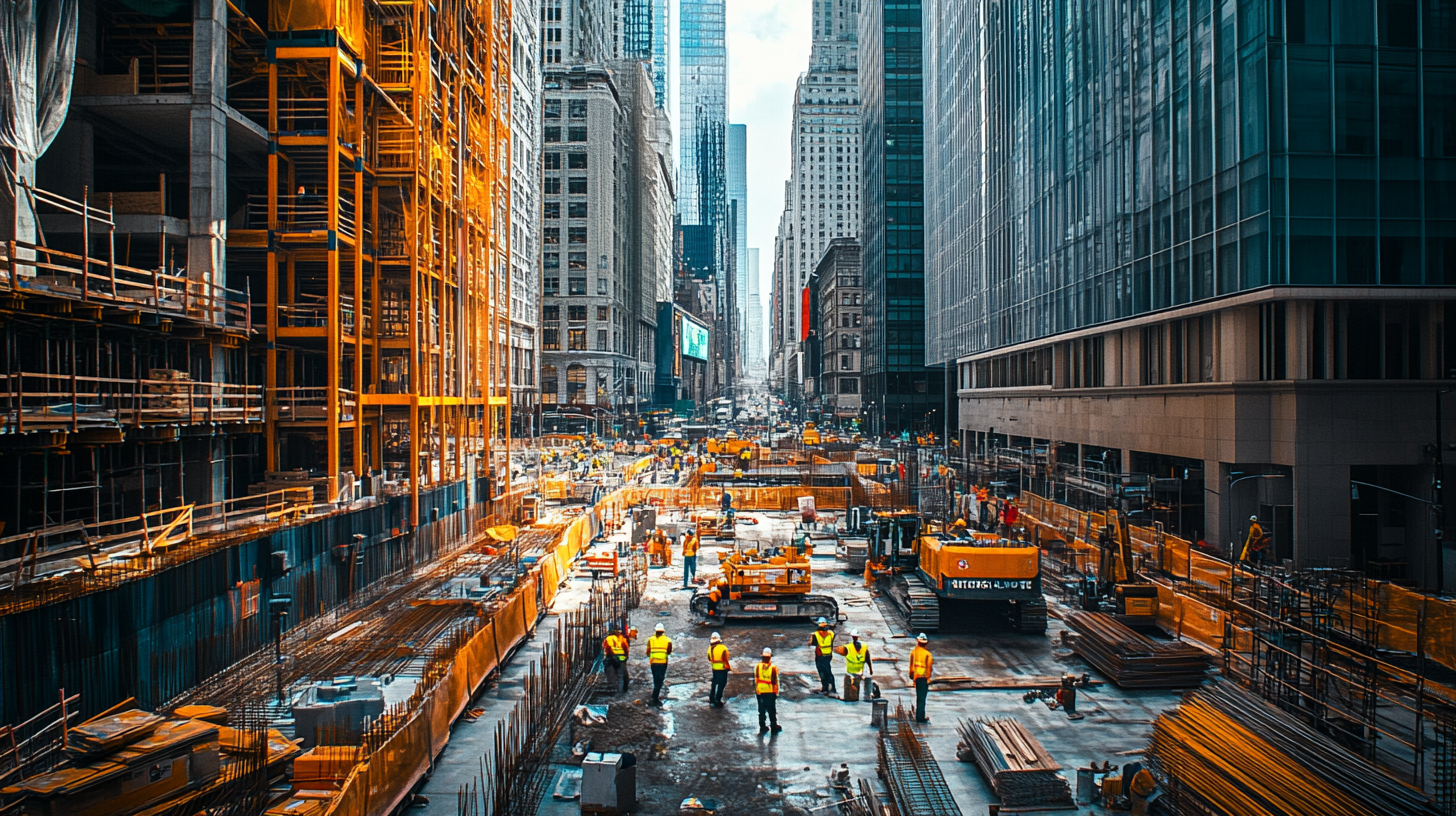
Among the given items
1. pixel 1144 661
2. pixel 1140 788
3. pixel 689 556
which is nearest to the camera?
pixel 1140 788

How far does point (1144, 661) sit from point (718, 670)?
811 cm

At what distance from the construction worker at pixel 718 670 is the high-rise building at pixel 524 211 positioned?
6128cm

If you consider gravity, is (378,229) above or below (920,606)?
above

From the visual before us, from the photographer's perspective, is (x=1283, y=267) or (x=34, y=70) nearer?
(x=34, y=70)

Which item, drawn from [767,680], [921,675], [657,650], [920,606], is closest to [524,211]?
[920,606]

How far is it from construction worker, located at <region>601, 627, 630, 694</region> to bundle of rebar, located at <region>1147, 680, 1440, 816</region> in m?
8.97

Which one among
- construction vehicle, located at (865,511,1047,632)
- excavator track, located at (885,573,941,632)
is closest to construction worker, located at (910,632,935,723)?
construction vehicle, located at (865,511,1047,632)

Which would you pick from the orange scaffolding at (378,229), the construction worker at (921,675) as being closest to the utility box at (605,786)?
the construction worker at (921,675)

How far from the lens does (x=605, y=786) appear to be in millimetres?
11625

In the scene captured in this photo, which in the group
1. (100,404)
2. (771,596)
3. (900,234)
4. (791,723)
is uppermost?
(900,234)

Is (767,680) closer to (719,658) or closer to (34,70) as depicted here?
(719,658)

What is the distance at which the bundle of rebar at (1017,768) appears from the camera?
11977mm

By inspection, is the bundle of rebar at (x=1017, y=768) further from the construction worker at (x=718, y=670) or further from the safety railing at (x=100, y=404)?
the safety railing at (x=100, y=404)

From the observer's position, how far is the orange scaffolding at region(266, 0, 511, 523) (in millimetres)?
27109
